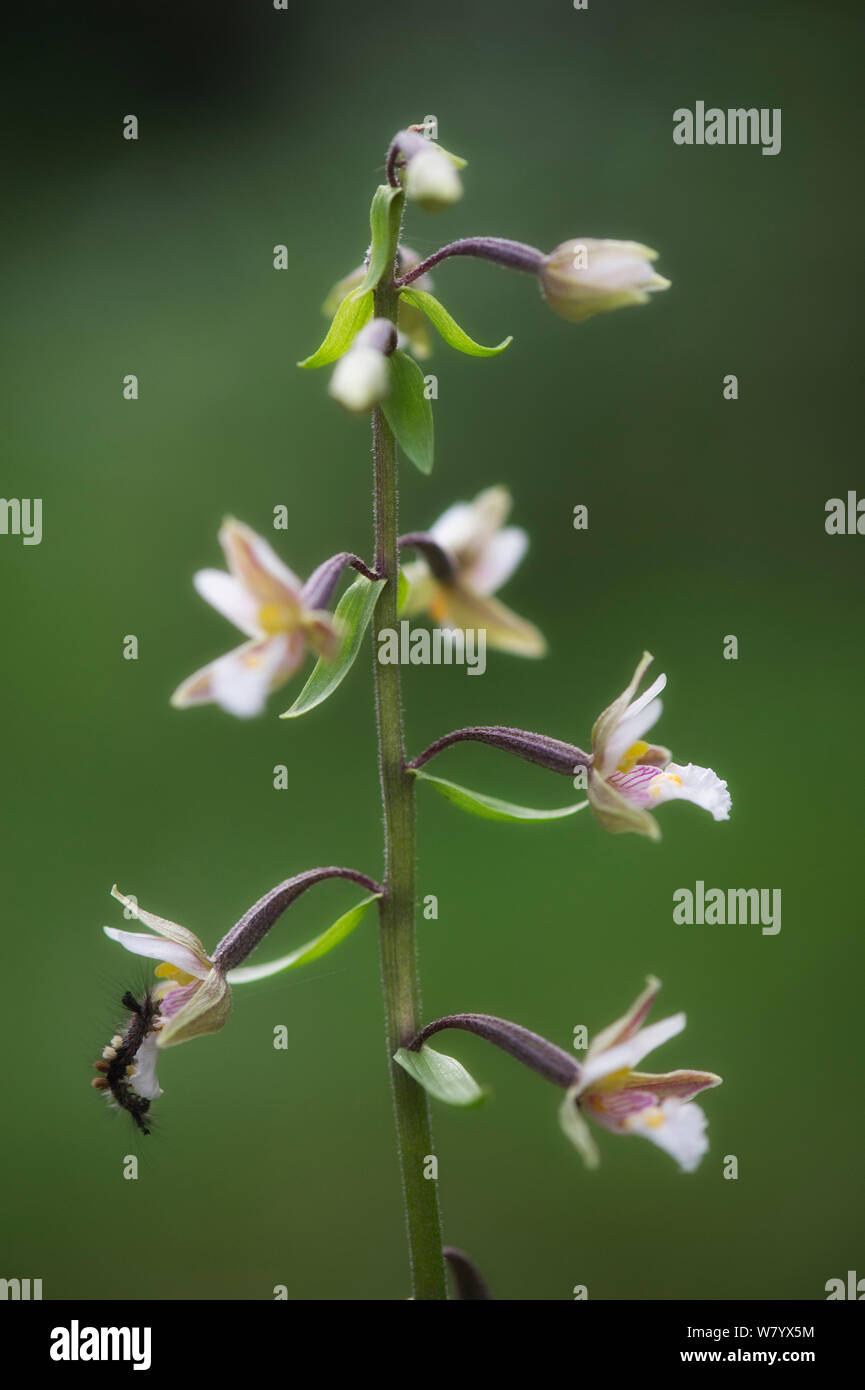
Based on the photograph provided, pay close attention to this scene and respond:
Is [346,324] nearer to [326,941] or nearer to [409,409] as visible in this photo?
[409,409]

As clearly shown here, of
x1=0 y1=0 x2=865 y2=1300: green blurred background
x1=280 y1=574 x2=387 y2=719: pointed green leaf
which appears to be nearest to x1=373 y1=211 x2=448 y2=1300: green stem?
x1=280 y1=574 x2=387 y2=719: pointed green leaf

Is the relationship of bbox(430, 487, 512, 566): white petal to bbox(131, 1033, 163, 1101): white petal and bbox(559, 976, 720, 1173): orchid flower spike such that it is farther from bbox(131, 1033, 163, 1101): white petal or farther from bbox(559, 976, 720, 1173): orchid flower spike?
bbox(131, 1033, 163, 1101): white petal

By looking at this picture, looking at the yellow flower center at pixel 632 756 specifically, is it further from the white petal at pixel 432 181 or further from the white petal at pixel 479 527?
the white petal at pixel 432 181

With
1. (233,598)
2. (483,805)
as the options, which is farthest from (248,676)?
(483,805)

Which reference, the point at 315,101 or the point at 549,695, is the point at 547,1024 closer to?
the point at 549,695

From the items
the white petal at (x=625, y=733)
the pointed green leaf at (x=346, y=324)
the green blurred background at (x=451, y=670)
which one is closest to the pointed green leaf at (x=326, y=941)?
the white petal at (x=625, y=733)
